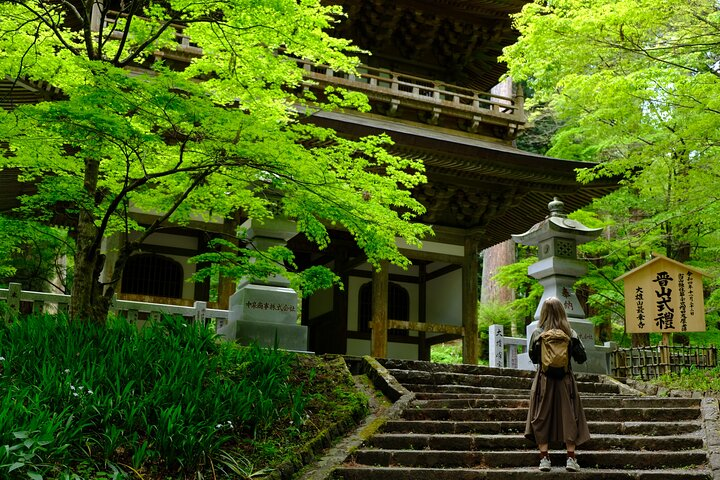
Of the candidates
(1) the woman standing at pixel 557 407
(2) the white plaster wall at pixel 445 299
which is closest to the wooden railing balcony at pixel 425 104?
(2) the white plaster wall at pixel 445 299

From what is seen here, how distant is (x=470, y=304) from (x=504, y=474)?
9.61 m

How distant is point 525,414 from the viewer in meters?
8.12

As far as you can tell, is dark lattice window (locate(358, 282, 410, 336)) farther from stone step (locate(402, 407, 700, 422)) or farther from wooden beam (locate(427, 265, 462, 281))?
stone step (locate(402, 407, 700, 422))

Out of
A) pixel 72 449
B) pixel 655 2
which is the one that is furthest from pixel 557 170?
pixel 72 449

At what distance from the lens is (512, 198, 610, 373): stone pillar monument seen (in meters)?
11.9

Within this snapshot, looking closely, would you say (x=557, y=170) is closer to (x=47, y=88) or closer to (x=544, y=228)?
(x=544, y=228)

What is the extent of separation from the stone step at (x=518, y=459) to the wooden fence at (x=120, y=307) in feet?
12.5

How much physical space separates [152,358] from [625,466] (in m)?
4.87

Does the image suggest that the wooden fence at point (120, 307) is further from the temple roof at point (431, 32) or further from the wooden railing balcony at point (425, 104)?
the temple roof at point (431, 32)

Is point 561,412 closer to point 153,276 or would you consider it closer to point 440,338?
point 153,276

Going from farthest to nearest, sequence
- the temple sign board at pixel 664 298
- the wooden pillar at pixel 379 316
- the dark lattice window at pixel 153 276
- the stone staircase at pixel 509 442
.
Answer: the wooden pillar at pixel 379 316 → the dark lattice window at pixel 153 276 → the temple sign board at pixel 664 298 → the stone staircase at pixel 509 442

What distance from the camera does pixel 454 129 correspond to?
16.3 m

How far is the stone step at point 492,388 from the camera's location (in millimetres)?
9516

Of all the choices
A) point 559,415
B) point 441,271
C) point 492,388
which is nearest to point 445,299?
point 441,271
